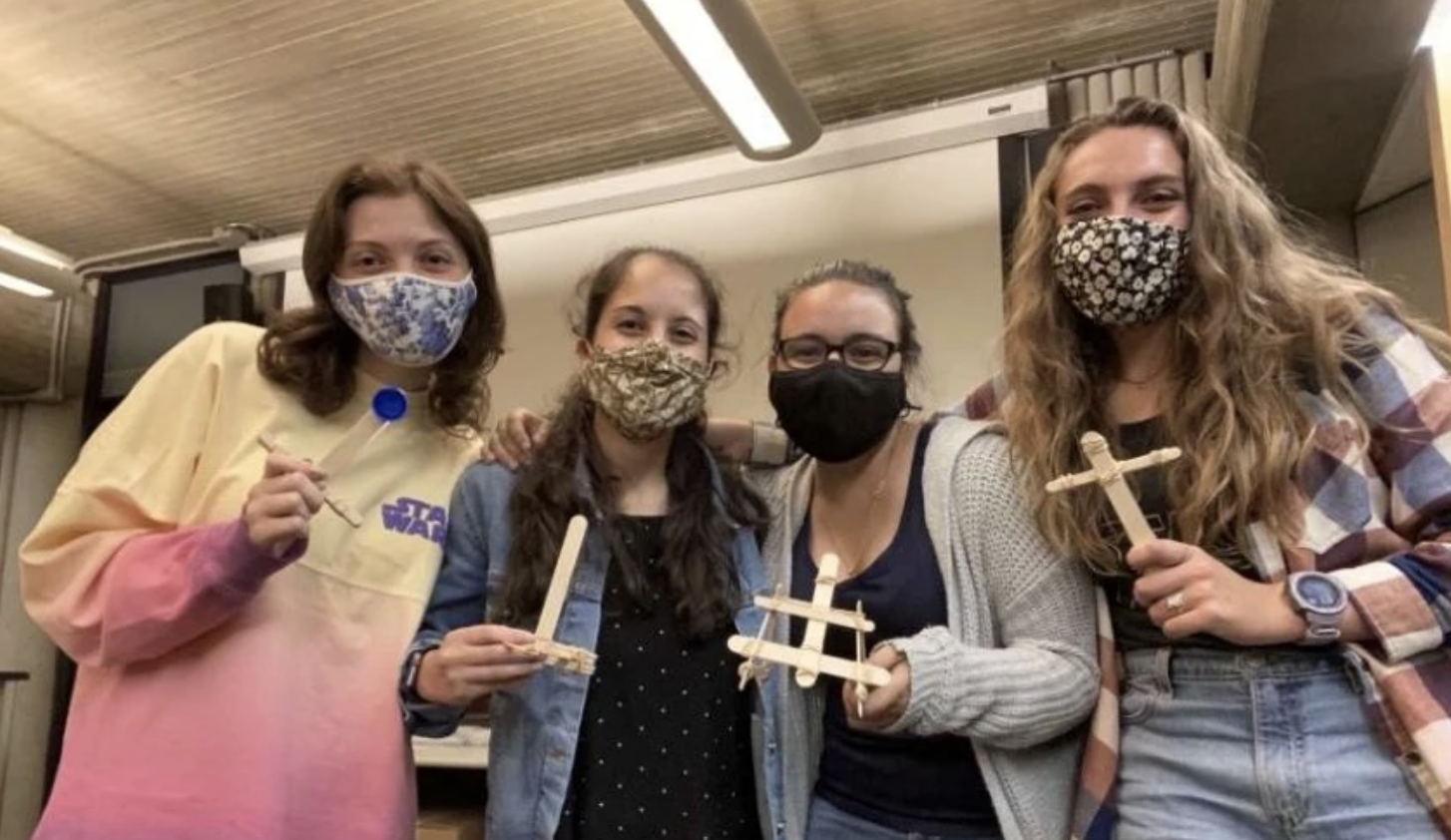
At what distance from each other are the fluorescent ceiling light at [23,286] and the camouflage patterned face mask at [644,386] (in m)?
4.68

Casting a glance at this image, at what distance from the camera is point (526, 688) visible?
4.87 feet

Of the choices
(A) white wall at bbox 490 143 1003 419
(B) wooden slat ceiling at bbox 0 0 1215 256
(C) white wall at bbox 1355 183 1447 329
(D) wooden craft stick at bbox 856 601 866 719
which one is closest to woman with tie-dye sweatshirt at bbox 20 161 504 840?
(D) wooden craft stick at bbox 856 601 866 719

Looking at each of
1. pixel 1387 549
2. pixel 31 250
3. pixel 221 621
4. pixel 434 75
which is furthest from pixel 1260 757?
pixel 31 250

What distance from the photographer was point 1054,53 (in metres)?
3.65

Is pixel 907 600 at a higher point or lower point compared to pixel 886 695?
higher

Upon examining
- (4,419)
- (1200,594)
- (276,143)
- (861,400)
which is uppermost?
(276,143)

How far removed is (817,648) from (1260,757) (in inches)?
19.8

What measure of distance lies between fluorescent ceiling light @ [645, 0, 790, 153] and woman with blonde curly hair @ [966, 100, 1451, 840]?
50.6 inches

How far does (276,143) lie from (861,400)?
350 centimetres

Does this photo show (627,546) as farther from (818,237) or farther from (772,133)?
(818,237)

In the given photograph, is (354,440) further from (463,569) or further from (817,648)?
(817,648)

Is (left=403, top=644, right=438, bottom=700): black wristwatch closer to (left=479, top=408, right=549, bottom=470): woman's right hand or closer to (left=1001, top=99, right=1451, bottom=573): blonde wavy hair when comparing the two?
(left=479, top=408, right=549, bottom=470): woman's right hand

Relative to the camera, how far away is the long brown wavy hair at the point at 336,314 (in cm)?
157

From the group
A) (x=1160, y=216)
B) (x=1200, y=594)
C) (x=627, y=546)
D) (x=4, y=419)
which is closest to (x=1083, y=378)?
(x=1160, y=216)
